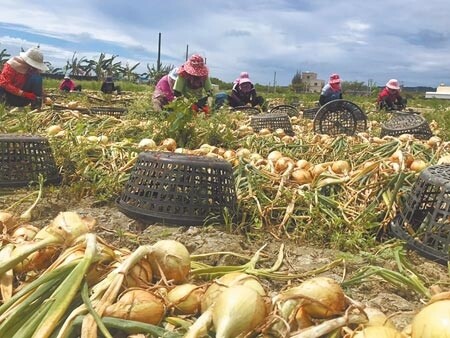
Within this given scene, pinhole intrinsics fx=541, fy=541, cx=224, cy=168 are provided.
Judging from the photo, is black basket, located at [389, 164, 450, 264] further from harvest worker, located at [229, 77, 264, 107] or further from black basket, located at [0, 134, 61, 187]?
harvest worker, located at [229, 77, 264, 107]

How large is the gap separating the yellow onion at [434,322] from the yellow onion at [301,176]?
2.15 meters

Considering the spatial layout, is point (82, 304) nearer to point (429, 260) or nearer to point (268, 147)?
point (429, 260)

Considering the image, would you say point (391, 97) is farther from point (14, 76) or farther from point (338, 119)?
point (14, 76)

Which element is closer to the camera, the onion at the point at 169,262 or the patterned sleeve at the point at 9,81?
the onion at the point at 169,262

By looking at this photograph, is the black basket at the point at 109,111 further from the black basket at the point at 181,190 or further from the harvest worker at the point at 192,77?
the black basket at the point at 181,190

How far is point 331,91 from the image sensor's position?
1137 centimetres

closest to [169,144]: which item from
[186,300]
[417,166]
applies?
[417,166]

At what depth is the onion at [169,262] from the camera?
1.56 meters

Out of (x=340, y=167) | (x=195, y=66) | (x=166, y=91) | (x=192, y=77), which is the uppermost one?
(x=195, y=66)

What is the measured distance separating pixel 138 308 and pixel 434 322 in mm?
684

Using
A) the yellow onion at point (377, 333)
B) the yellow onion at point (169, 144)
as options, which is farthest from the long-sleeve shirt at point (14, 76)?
the yellow onion at point (377, 333)

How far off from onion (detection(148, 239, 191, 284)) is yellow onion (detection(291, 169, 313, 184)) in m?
1.87

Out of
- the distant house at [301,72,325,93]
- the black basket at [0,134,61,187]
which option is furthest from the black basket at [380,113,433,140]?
the distant house at [301,72,325,93]

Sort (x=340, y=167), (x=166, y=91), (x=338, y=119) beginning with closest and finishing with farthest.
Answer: (x=340, y=167), (x=338, y=119), (x=166, y=91)
